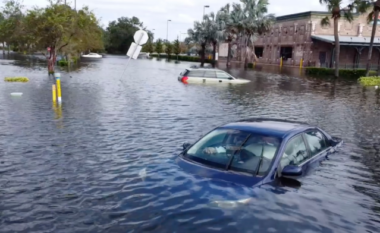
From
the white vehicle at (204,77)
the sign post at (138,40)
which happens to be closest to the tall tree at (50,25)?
the sign post at (138,40)

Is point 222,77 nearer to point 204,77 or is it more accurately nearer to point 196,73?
point 204,77

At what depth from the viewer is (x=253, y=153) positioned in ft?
20.8

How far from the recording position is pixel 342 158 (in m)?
9.00

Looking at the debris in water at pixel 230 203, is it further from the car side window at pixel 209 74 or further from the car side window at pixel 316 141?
the car side window at pixel 209 74

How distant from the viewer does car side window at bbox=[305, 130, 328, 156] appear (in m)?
7.45

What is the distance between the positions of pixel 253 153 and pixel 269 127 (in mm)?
806

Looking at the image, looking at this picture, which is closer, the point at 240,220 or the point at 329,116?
the point at 240,220

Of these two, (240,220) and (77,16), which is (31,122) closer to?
(240,220)

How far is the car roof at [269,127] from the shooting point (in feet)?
21.8

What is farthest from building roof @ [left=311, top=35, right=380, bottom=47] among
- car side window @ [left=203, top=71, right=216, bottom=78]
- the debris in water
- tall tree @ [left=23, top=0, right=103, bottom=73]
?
the debris in water

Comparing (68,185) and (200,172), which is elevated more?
(200,172)

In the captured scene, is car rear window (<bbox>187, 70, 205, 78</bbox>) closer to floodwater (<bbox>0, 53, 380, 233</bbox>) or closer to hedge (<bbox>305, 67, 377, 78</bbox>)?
floodwater (<bbox>0, 53, 380, 233</bbox>)

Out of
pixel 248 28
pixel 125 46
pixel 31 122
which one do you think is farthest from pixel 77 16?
pixel 125 46

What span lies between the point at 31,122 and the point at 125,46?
128 meters
